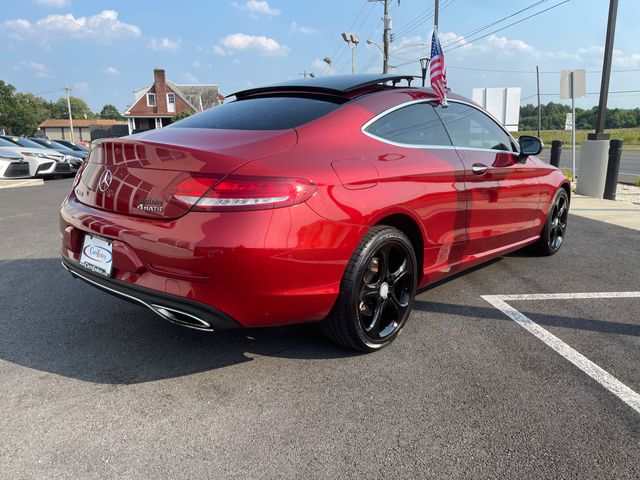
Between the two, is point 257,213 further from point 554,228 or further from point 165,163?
point 554,228

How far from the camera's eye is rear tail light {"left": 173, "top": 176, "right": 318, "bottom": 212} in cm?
227

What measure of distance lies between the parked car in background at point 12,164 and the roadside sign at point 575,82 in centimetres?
1462

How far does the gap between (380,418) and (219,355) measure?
41.8 inches

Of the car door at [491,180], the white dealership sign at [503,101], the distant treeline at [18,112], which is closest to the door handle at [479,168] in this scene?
the car door at [491,180]

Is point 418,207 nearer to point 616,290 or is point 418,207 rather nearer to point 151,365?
point 151,365

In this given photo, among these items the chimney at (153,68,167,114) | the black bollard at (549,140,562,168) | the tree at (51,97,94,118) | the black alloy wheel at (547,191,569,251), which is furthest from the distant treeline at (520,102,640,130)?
the tree at (51,97,94,118)

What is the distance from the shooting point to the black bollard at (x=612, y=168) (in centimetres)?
1007

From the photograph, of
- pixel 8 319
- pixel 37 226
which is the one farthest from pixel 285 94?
pixel 37 226

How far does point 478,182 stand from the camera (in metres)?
3.64

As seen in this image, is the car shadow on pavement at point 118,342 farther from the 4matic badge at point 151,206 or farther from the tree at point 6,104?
the tree at point 6,104

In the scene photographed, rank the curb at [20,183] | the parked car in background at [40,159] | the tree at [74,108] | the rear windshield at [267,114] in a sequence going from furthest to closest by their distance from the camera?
the tree at [74,108], the parked car in background at [40,159], the curb at [20,183], the rear windshield at [267,114]

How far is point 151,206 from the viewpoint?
2.42 metres

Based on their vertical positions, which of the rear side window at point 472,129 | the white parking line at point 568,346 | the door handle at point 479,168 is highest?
the rear side window at point 472,129

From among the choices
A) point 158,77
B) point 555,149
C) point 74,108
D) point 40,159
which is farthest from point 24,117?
point 555,149
